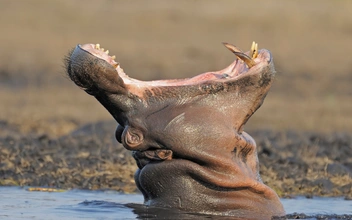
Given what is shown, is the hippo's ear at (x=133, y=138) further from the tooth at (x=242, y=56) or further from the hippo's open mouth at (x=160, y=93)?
the tooth at (x=242, y=56)

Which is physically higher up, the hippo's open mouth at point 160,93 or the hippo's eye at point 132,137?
the hippo's open mouth at point 160,93

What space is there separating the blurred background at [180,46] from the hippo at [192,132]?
9.33 meters

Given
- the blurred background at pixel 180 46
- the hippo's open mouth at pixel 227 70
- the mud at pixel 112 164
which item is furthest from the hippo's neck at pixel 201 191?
the blurred background at pixel 180 46

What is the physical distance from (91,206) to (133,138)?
836 millimetres

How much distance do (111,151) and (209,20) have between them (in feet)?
66.0

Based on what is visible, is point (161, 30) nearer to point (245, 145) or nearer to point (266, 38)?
point (266, 38)

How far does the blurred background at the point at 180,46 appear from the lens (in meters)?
18.3

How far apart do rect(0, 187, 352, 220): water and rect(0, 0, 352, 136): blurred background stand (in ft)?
24.2

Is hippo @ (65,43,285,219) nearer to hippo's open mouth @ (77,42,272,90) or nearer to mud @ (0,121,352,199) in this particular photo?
hippo's open mouth @ (77,42,272,90)

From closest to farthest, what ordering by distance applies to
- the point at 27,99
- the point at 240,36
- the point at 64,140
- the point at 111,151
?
the point at 111,151 → the point at 64,140 → the point at 27,99 → the point at 240,36

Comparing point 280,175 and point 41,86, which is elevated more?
point 41,86

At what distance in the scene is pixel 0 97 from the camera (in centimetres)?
1917

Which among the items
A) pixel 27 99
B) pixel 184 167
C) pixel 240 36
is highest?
pixel 240 36

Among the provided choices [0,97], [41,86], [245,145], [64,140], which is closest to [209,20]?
[41,86]
